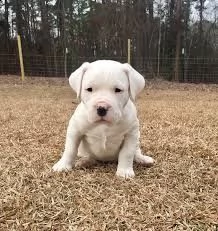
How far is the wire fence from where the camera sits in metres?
13.8

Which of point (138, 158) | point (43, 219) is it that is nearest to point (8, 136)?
point (138, 158)

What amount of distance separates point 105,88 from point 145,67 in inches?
479

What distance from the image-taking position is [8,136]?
3.35 metres

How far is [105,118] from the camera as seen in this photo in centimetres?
193

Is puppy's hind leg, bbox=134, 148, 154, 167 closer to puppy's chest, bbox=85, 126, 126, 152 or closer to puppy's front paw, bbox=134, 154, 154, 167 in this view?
puppy's front paw, bbox=134, 154, 154, 167

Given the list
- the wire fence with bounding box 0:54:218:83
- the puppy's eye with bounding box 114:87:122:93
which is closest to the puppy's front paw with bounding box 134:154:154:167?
the puppy's eye with bounding box 114:87:122:93

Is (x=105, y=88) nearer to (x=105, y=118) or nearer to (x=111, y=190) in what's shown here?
(x=105, y=118)

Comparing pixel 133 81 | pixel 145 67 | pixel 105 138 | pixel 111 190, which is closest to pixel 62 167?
pixel 105 138

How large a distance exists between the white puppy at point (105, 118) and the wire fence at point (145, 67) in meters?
11.6

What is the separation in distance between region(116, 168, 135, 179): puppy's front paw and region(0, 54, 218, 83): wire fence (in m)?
11.7

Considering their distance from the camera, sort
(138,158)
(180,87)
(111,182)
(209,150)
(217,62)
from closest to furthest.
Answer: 1. (111,182)
2. (138,158)
3. (209,150)
4. (180,87)
5. (217,62)

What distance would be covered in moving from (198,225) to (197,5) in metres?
15.6

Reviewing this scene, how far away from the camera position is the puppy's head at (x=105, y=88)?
1930mm

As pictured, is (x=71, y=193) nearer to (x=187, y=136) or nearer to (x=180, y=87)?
(x=187, y=136)
